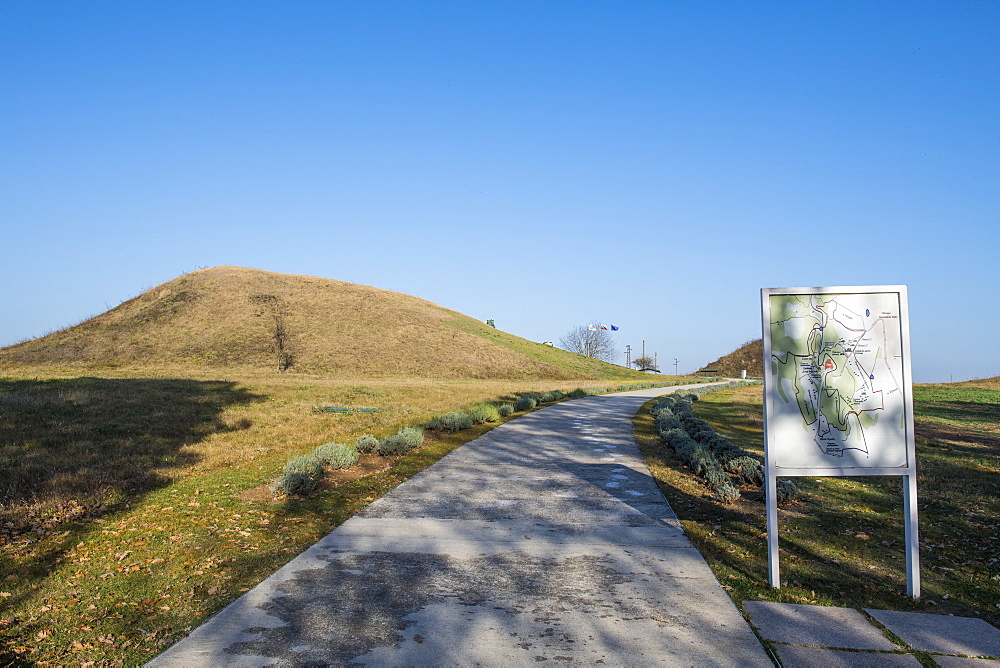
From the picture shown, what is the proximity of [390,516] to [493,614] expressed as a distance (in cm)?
276

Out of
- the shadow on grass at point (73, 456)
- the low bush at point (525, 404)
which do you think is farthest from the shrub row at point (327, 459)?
the low bush at point (525, 404)

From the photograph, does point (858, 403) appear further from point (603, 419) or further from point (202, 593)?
point (603, 419)

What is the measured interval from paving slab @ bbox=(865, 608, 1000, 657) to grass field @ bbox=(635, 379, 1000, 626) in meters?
0.23

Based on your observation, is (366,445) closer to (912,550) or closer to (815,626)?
(815,626)

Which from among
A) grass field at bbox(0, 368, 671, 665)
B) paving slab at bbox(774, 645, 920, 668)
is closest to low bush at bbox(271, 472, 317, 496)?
grass field at bbox(0, 368, 671, 665)

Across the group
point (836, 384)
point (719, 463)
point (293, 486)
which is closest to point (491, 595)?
point (836, 384)

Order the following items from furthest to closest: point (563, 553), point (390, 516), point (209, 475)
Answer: point (209, 475), point (390, 516), point (563, 553)

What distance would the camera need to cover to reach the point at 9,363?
50656mm

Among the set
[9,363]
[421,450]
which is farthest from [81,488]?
[9,363]

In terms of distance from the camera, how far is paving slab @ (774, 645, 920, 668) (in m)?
3.25

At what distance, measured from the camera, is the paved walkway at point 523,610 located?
3346 millimetres

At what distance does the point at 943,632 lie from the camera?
379 cm

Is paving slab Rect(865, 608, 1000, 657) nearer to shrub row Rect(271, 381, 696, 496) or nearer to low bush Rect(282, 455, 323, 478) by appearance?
shrub row Rect(271, 381, 696, 496)

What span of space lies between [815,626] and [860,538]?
9.06 feet
